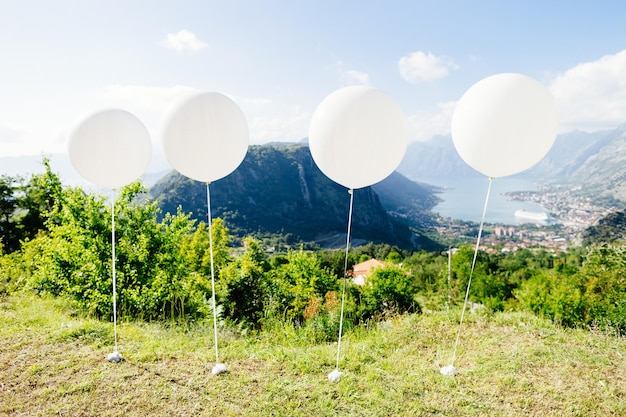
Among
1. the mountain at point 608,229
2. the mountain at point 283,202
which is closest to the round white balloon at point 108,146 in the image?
the mountain at point 283,202

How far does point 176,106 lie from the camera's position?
11.5 ft

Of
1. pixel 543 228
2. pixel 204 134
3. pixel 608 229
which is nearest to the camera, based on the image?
pixel 204 134

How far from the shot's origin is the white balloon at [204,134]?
3492 millimetres

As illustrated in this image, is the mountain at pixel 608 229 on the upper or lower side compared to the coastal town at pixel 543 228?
upper

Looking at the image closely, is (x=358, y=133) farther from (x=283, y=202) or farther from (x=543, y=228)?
(x=543, y=228)

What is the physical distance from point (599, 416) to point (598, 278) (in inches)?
574

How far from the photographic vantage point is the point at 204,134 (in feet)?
11.6

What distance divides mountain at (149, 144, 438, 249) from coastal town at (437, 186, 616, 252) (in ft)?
48.8

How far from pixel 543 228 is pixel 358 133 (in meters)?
135

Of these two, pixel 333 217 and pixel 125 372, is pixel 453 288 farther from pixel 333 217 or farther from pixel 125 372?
pixel 333 217

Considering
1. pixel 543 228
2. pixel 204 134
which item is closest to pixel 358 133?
pixel 204 134

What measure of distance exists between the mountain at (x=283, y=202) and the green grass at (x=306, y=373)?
70.2m

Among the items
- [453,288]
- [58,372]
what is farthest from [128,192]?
[453,288]

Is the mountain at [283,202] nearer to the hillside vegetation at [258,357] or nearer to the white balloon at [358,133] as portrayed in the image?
the hillside vegetation at [258,357]
